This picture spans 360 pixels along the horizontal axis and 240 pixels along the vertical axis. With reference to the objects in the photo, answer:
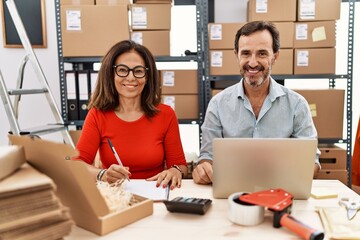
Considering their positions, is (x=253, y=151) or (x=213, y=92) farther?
→ (x=213, y=92)

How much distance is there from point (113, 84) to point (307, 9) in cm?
157

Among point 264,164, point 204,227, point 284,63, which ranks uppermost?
point 284,63

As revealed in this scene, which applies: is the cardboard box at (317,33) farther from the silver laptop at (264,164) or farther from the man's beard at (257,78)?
the silver laptop at (264,164)

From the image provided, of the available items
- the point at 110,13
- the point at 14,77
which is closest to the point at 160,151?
the point at 110,13

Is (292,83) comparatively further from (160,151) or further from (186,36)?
(160,151)

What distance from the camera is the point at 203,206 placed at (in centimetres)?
95

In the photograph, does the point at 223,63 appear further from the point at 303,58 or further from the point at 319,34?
the point at 319,34

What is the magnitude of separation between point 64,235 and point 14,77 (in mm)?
2613

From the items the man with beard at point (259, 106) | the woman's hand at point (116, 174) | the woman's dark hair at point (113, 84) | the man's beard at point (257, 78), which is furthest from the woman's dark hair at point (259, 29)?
the woman's hand at point (116, 174)

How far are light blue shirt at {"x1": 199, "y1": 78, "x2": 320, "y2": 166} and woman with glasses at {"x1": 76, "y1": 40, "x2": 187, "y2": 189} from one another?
7.9 inches

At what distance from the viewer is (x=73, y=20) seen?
2.45 m

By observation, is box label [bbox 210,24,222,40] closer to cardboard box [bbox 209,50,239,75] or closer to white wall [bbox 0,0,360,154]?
cardboard box [bbox 209,50,239,75]

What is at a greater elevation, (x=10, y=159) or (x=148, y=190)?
(x=10, y=159)

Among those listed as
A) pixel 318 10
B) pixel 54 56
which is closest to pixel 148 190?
pixel 318 10
